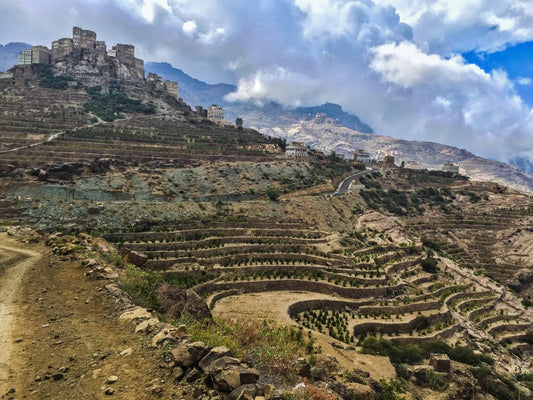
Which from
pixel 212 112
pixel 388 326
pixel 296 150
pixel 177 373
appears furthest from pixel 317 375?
pixel 212 112

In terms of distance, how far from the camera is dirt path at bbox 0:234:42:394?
23.3 ft

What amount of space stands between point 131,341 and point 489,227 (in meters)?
62.4

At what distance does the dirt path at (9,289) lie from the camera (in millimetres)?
7091

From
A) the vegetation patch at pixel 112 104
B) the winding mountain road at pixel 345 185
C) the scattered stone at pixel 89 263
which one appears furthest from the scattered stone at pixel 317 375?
the vegetation patch at pixel 112 104

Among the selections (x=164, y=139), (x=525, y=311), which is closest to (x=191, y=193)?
(x=164, y=139)

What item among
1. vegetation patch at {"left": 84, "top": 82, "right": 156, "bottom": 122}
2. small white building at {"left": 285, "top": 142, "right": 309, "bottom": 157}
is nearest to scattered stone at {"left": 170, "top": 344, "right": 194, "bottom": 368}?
small white building at {"left": 285, "top": 142, "right": 309, "bottom": 157}

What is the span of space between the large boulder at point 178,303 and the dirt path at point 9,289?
4513 mm

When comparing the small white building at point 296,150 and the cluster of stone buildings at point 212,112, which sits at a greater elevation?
the cluster of stone buildings at point 212,112

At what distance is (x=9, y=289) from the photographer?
11.0 m

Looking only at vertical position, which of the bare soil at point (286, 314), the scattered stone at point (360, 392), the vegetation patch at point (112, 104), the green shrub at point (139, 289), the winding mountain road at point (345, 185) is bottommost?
the bare soil at point (286, 314)

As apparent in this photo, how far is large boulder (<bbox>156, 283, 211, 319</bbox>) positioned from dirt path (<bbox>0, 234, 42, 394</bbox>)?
4.51 m

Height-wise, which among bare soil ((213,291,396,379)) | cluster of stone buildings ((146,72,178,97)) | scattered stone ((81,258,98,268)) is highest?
cluster of stone buildings ((146,72,178,97))

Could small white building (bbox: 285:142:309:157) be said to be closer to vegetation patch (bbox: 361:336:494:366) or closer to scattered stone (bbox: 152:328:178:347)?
vegetation patch (bbox: 361:336:494:366)

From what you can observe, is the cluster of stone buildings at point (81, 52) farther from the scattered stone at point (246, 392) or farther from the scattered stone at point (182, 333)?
the scattered stone at point (246, 392)
